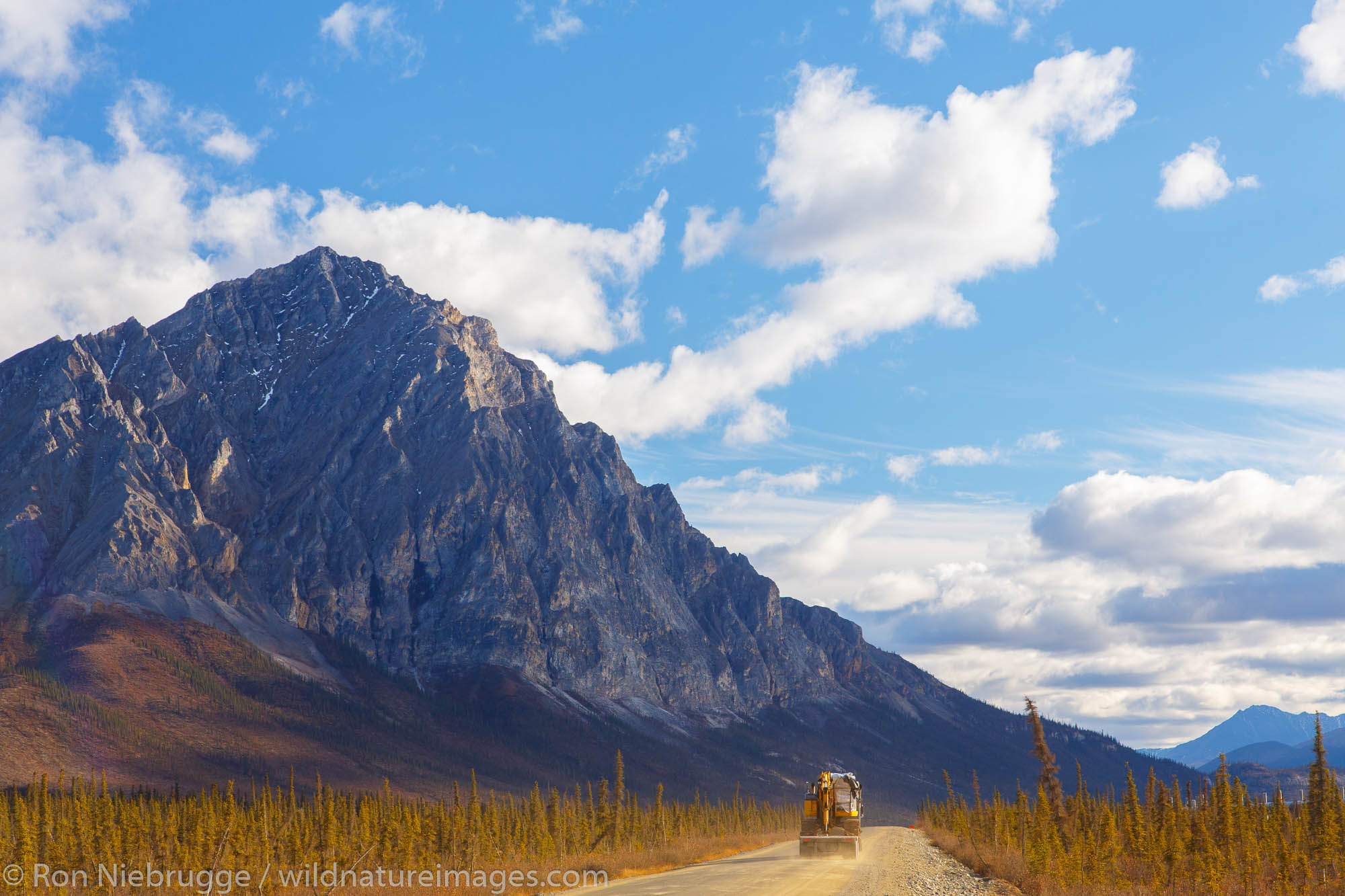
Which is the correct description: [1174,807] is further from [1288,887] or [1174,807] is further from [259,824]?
[259,824]

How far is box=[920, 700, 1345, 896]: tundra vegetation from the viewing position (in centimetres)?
5747

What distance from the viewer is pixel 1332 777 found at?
86562 mm

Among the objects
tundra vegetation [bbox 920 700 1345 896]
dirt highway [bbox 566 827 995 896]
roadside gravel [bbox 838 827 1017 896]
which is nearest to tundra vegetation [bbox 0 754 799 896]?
dirt highway [bbox 566 827 995 896]

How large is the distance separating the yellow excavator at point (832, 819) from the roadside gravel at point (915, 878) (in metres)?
2.36

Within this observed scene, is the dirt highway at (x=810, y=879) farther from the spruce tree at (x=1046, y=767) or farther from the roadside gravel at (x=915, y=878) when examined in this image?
the spruce tree at (x=1046, y=767)

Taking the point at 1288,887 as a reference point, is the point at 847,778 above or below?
above

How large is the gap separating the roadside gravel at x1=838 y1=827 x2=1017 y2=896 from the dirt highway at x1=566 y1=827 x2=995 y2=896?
2.0 inches

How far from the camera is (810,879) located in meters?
48.9

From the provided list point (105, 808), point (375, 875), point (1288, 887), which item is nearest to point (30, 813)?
point (105, 808)

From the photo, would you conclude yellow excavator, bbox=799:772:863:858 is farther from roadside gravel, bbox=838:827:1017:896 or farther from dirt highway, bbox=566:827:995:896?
roadside gravel, bbox=838:827:1017:896

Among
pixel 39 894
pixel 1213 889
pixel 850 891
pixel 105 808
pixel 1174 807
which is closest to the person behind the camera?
pixel 850 891

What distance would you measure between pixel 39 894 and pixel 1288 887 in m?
81.9

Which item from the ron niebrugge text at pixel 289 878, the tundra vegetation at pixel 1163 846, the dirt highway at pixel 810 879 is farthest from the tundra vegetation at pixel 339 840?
the tundra vegetation at pixel 1163 846

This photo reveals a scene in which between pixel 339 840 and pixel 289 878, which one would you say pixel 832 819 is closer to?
pixel 289 878
